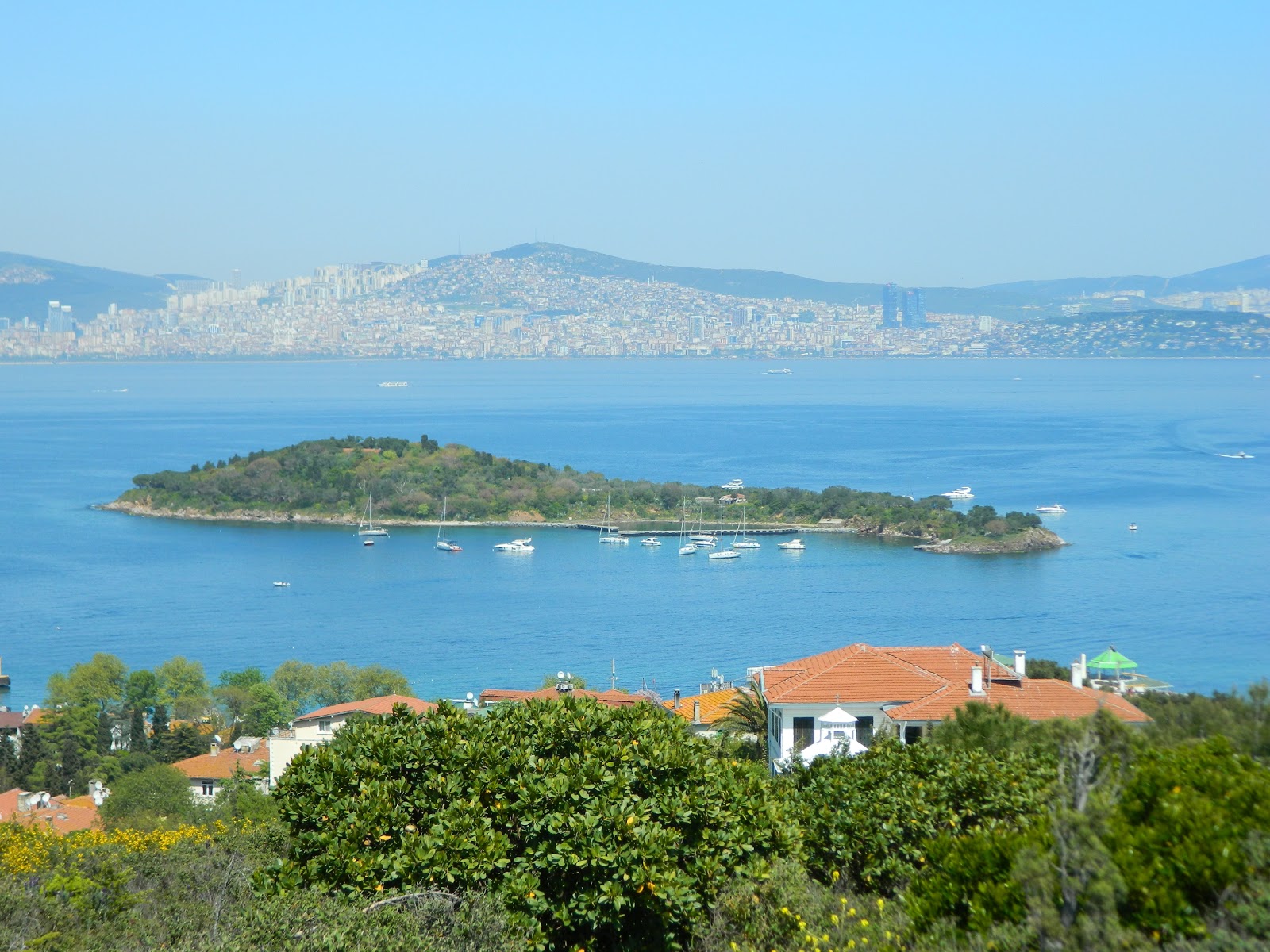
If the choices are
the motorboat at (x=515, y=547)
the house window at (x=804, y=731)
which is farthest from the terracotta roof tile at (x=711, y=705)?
the motorboat at (x=515, y=547)

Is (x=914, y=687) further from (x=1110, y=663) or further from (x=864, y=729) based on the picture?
(x=1110, y=663)

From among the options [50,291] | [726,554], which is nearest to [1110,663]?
[726,554]

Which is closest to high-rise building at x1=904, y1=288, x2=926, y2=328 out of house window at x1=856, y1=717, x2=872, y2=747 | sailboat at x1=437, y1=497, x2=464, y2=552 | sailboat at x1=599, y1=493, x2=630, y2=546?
sailboat at x1=599, y1=493, x2=630, y2=546

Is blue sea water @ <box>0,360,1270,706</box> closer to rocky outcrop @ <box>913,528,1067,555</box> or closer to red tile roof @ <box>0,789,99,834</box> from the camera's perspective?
rocky outcrop @ <box>913,528,1067,555</box>

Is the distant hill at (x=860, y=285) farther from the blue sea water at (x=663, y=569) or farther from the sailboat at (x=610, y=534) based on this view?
the sailboat at (x=610, y=534)

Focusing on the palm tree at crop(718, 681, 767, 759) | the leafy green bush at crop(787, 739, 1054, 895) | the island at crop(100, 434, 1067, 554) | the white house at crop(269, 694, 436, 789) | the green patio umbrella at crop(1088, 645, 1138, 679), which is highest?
the leafy green bush at crop(787, 739, 1054, 895)

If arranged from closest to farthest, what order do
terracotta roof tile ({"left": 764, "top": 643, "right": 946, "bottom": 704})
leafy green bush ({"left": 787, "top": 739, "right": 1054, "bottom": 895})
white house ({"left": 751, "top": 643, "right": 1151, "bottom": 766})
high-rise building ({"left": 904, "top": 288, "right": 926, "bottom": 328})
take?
leafy green bush ({"left": 787, "top": 739, "right": 1054, "bottom": 895}) < white house ({"left": 751, "top": 643, "right": 1151, "bottom": 766}) < terracotta roof tile ({"left": 764, "top": 643, "right": 946, "bottom": 704}) < high-rise building ({"left": 904, "top": 288, "right": 926, "bottom": 328})
